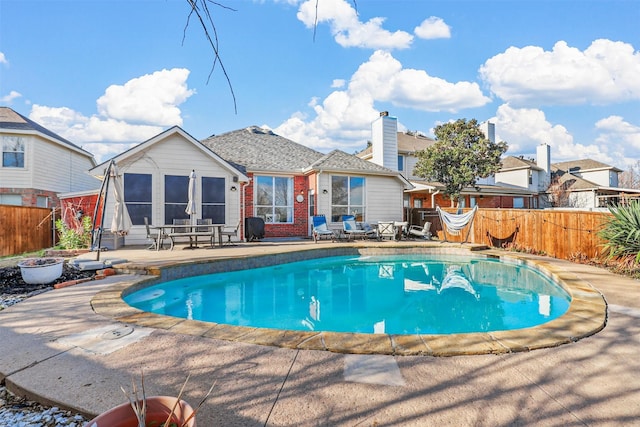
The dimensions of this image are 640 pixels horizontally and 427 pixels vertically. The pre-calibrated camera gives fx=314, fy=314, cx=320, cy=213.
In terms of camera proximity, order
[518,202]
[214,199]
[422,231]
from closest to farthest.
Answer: [214,199] < [422,231] < [518,202]

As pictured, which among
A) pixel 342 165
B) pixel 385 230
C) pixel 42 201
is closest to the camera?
pixel 385 230

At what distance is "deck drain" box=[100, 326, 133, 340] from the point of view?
2.93m

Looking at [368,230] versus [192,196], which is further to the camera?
[368,230]

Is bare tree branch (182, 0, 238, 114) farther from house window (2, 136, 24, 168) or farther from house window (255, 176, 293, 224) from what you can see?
house window (2, 136, 24, 168)

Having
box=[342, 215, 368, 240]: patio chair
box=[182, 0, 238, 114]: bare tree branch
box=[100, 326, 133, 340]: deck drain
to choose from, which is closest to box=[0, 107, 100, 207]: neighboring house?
box=[342, 215, 368, 240]: patio chair

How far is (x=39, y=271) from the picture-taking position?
5242mm

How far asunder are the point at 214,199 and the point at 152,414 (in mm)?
10807

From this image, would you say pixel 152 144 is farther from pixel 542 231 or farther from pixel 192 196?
pixel 542 231

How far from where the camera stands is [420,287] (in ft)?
23.4

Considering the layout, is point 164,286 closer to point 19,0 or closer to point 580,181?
point 19,0

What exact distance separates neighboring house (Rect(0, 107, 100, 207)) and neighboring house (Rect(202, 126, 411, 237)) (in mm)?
6548

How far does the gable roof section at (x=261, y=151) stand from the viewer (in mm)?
13773

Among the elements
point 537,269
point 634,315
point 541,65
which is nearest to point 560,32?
point 541,65

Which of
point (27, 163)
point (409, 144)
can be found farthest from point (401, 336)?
point (409, 144)
